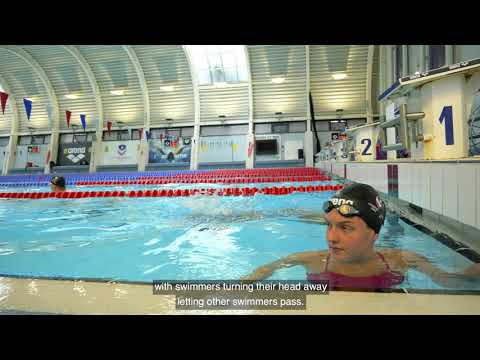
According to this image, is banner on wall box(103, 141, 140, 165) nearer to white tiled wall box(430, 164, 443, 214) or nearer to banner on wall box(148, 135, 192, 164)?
banner on wall box(148, 135, 192, 164)

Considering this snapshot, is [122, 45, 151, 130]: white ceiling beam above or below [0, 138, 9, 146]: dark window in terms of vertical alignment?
above

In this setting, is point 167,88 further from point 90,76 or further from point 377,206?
point 377,206

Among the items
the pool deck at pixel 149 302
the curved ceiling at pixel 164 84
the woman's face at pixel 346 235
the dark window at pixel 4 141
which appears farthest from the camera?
the dark window at pixel 4 141

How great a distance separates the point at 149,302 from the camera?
1483 mm

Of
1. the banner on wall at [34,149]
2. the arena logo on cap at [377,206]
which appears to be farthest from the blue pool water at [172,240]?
the banner on wall at [34,149]

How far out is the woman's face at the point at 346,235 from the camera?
1.98 metres

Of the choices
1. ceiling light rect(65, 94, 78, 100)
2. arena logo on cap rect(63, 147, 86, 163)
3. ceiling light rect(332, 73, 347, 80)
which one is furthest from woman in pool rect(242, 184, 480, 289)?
ceiling light rect(65, 94, 78, 100)

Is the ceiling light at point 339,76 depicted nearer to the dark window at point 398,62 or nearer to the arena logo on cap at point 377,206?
the dark window at point 398,62

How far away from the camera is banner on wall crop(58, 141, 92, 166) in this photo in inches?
864

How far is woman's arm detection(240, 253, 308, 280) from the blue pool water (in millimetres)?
62

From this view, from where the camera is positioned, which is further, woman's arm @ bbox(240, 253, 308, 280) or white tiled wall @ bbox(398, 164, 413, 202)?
white tiled wall @ bbox(398, 164, 413, 202)

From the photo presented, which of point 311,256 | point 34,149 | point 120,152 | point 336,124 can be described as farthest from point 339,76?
point 34,149

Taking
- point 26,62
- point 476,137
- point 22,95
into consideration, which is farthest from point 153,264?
point 22,95
